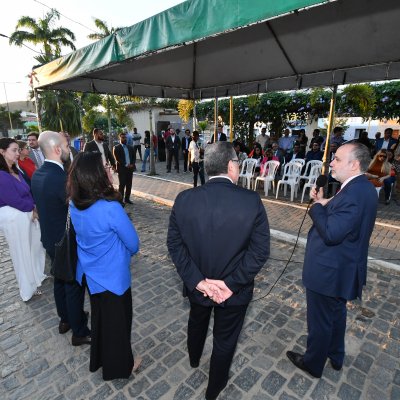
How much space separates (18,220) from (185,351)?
2479 millimetres

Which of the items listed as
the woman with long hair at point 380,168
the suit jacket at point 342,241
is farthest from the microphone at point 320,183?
the woman with long hair at point 380,168

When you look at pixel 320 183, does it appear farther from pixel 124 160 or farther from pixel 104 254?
pixel 124 160

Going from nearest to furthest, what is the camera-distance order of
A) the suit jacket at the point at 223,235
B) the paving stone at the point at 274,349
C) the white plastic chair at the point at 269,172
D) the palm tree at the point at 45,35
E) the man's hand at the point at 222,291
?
1. the suit jacket at the point at 223,235
2. the man's hand at the point at 222,291
3. the paving stone at the point at 274,349
4. the white plastic chair at the point at 269,172
5. the palm tree at the point at 45,35

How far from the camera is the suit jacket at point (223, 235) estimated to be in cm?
170

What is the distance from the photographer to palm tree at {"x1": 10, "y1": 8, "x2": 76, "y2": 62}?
822 inches

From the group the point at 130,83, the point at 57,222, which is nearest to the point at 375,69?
the point at 130,83

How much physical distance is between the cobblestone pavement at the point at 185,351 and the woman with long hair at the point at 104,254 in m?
0.30

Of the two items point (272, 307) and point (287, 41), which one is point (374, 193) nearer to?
point (272, 307)

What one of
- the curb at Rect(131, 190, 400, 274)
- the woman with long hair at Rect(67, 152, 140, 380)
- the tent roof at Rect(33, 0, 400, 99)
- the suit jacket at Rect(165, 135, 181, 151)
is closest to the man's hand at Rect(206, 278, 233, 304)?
the woman with long hair at Rect(67, 152, 140, 380)

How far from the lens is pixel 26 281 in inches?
136

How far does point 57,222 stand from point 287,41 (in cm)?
535

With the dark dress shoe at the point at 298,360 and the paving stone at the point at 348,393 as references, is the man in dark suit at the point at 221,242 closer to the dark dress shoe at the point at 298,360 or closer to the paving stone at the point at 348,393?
the dark dress shoe at the point at 298,360

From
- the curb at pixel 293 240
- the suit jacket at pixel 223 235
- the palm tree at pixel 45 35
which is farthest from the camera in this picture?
the palm tree at pixel 45 35

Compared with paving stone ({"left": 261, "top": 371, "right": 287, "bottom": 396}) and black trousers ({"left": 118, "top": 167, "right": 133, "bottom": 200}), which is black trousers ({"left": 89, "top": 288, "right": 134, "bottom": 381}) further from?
black trousers ({"left": 118, "top": 167, "right": 133, "bottom": 200})
